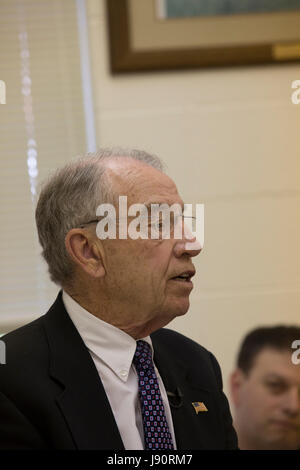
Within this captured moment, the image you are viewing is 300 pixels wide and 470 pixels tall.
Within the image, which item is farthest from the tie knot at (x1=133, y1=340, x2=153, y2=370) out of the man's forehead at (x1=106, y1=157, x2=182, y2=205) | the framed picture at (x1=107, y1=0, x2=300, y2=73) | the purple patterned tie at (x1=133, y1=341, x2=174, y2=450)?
the framed picture at (x1=107, y1=0, x2=300, y2=73)

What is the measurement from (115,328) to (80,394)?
6.5 inches

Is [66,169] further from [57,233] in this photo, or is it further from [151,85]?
[151,85]

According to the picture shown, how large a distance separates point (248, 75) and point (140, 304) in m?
1.10

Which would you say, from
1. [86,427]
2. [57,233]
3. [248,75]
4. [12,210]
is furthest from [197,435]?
[248,75]

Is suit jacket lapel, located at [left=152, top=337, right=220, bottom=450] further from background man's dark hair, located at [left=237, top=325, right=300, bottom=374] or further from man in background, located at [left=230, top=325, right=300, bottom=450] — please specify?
background man's dark hair, located at [left=237, top=325, right=300, bottom=374]

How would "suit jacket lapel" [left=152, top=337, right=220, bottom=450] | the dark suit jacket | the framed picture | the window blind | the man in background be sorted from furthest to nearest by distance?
the window blind
the framed picture
the man in background
"suit jacket lapel" [left=152, top=337, right=220, bottom=450]
the dark suit jacket

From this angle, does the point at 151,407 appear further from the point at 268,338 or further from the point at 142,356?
the point at 268,338

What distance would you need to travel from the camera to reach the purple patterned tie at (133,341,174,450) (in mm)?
1194

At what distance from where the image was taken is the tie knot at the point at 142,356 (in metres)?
1.27

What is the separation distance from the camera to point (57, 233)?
4.38 ft

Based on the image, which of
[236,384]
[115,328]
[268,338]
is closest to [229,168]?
[268,338]

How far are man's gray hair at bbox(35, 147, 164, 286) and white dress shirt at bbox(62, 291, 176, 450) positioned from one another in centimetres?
10

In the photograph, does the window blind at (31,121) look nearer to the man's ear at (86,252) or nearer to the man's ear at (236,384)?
the man's ear at (236,384)

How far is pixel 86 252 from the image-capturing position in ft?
4.33
